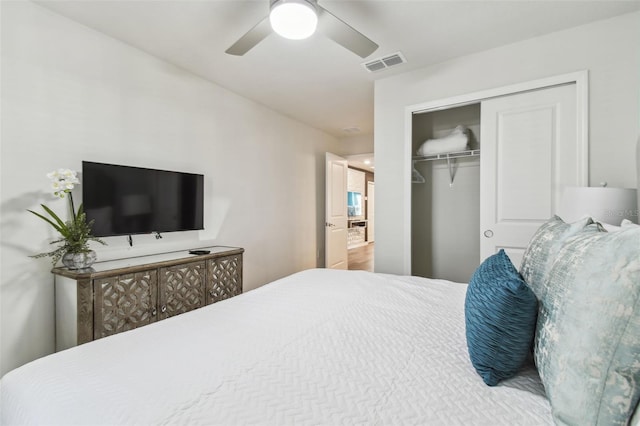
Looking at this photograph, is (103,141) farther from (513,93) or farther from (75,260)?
(513,93)

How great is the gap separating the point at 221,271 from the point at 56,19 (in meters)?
2.33

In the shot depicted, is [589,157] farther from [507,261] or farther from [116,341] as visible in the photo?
[116,341]

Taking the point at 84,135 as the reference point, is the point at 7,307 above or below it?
below

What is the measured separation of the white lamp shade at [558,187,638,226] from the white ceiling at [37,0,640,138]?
1.34 meters

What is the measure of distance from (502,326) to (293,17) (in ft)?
5.97

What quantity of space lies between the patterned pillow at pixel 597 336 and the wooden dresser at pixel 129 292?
2.41m

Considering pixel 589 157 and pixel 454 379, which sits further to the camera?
pixel 589 157

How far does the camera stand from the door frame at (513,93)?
2.28 meters

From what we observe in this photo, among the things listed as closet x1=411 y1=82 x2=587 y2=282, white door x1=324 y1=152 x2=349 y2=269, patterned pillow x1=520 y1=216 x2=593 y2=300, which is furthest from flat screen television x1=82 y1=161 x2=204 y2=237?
patterned pillow x1=520 y1=216 x2=593 y2=300

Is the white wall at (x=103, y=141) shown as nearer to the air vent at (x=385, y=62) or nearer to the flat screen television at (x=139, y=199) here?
the flat screen television at (x=139, y=199)

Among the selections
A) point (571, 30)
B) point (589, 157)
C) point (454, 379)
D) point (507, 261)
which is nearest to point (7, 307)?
point (454, 379)

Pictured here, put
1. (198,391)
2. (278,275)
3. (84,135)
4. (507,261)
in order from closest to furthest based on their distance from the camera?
(198,391) < (507,261) < (84,135) < (278,275)

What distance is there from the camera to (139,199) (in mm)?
2566

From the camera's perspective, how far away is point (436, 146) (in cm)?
320
